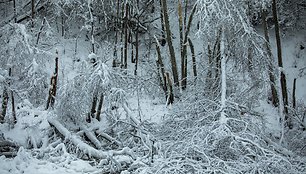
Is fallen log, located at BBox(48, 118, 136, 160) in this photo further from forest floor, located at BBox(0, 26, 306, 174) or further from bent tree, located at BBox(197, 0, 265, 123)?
bent tree, located at BBox(197, 0, 265, 123)

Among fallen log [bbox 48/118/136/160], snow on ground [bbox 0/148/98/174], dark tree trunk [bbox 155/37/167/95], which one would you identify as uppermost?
dark tree trunk [bbox 155/37/167/95]

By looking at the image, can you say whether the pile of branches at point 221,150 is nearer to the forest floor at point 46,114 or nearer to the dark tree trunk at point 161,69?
the forest floor at point 46,114

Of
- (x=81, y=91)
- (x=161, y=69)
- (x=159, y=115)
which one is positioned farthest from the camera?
(x=161, y=69)

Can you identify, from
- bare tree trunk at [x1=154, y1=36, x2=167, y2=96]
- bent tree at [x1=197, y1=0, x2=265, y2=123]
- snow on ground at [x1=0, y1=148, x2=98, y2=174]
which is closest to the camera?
snow on ground at [x1=0, y1=148, x2=98, y2=174]

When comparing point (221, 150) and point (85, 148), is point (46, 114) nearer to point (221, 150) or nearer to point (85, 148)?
point (85, 148)

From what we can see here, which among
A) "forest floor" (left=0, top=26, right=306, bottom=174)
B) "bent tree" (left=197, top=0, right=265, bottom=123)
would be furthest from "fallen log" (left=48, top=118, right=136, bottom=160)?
"bent tree" (left=197, top=0, right=265, bottom=123)

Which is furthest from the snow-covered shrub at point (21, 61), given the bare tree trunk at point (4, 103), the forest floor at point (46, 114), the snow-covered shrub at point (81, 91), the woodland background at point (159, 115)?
the snow-covered shrub at point (81, 91)

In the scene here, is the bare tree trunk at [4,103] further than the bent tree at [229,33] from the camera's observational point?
Yes

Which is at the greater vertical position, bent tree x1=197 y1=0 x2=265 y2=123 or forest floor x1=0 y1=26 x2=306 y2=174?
bent tree x1=197 y1=0 x2=265 y2=123

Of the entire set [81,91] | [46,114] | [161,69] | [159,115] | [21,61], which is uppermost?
[21,61]

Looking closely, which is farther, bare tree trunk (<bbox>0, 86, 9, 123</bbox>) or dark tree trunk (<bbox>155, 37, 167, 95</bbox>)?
dark tree trunk (<bbox>155, 37, 167, 95</bbox>)

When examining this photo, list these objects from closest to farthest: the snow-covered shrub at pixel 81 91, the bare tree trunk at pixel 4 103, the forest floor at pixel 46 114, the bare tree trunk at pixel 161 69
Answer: the forest floor at pixel 46 114
the snow-covered shrub at pixel 81 91
the bare tree trunk at pixel 4 103
the bare tree trunk at pixel 161 69

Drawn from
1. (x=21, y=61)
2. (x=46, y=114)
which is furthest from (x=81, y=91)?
(x=21, y=61)

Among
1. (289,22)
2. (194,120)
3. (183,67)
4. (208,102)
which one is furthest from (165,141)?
(289,22)
